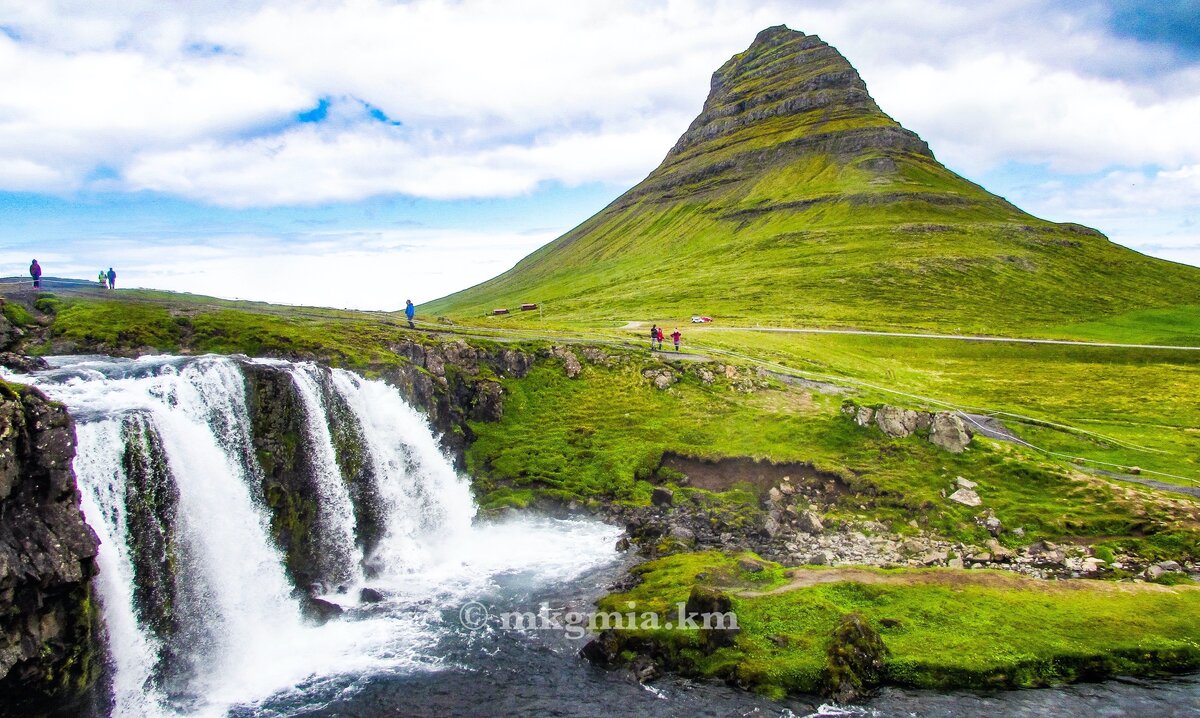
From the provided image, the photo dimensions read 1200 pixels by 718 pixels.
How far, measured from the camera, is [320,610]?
1522 inches

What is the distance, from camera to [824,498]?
51781mm

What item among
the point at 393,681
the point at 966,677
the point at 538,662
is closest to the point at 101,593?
the point at 393,681

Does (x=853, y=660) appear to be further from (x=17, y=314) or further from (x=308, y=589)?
(x=17, y=314)

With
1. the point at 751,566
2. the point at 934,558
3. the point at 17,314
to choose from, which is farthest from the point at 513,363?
the point at 934,558

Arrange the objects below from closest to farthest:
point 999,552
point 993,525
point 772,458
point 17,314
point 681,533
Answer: point 999,552
point 993,525
point 681,533
point 17,314
point 772,458

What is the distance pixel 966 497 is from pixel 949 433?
26.0 feet

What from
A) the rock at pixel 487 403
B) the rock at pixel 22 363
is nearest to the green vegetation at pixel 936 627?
the rock at pixel 487 403

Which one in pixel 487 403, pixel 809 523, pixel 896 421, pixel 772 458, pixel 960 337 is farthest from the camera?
pixel 960 337

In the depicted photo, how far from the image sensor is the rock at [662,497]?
54416 millimetres

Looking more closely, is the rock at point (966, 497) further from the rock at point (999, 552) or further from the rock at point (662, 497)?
the rock at point (662, 497)

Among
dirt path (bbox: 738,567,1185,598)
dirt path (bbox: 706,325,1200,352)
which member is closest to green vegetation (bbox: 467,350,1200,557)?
dirt path (bbox: 738,567,1185,598)

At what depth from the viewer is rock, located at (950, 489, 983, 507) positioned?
1909 inches

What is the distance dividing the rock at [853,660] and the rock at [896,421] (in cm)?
2880

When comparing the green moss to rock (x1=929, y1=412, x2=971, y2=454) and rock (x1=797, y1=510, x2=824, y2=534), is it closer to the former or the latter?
rock (x1=797, y1=510, x2=824, y2=534)
